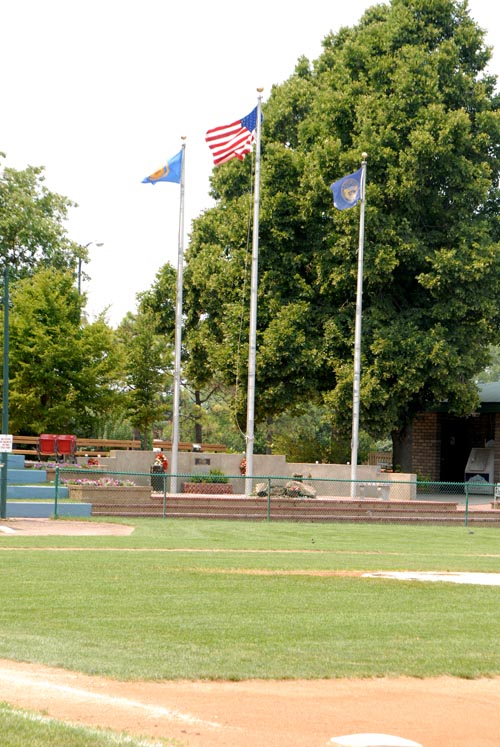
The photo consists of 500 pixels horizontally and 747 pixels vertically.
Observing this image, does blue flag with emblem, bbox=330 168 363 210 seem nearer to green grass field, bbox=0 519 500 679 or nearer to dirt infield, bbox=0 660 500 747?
green grass field, bbox=0 519 500 679

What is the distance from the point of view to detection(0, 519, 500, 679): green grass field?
10.8m

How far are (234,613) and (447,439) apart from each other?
39276 millimetres

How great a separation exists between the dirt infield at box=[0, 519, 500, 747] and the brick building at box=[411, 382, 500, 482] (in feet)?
127

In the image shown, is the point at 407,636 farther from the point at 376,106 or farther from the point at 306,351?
the point at 376,106

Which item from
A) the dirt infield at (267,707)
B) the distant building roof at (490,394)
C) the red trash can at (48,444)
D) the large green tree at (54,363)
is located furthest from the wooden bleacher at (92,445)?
the dirt infield at (267,707)

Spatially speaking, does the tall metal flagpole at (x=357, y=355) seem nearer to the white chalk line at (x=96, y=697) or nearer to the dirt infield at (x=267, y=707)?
the dirt infield at (x=267, y=707)

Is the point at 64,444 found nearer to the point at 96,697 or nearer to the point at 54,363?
the point at 54,363

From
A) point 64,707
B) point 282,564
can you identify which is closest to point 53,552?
point 282,564

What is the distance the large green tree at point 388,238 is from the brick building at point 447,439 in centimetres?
422

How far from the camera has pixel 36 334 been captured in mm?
43125

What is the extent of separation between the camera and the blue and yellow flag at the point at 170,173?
36.2 m

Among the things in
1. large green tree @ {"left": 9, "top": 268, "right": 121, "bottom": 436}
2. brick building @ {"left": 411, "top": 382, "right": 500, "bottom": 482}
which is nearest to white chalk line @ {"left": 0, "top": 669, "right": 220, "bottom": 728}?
large green tree @ {"left": 9, "top": 268, "right": 121, "bottom": 436}

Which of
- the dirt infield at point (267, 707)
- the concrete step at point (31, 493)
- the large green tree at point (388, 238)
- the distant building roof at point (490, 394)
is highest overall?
the large green tree at point (388, 238)

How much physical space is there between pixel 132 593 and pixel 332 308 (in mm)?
29951
